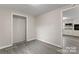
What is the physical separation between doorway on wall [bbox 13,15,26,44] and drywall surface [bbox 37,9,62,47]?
121 centimetres

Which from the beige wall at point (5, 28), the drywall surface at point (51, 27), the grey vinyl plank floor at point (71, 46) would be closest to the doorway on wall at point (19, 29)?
the beige wall at point (5, 28)

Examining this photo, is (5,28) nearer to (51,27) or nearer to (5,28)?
(5,28)

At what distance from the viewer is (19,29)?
3898 millimetres

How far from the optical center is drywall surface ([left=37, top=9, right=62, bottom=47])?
9.84ft

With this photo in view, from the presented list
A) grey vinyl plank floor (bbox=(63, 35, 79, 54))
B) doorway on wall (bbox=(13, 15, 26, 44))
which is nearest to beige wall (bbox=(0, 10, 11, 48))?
doorway on wall (bbox=(13, 15, 26, 44))

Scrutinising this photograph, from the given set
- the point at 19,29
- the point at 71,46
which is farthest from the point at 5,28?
the point at 71,46

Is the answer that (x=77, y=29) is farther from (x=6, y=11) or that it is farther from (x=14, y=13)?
(x=6, y=11)

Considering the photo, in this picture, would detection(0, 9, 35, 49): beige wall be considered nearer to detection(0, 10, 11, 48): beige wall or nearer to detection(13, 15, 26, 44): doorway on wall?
detection(0, 10, 11, 48): beige wall

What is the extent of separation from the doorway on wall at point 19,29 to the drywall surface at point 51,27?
1.21 meters

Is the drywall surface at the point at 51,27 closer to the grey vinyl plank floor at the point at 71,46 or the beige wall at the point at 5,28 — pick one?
the grey vinyl plank floor at the point at 71,46

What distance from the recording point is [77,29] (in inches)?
201

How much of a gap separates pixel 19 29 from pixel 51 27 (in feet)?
6.70

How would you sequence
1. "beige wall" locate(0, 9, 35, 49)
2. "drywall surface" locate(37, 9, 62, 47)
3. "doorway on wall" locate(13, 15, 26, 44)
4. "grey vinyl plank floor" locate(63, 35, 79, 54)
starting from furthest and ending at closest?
1. "doorway on wall" locate(13, 15, 26, 44)
2. "drywall surface" locate(37, 9, 62, 47)
3. "beige wall" locate(0, 9, 35, 49)
4. "grey vinyl plank floor" locate(63, 35, 79, 54)
